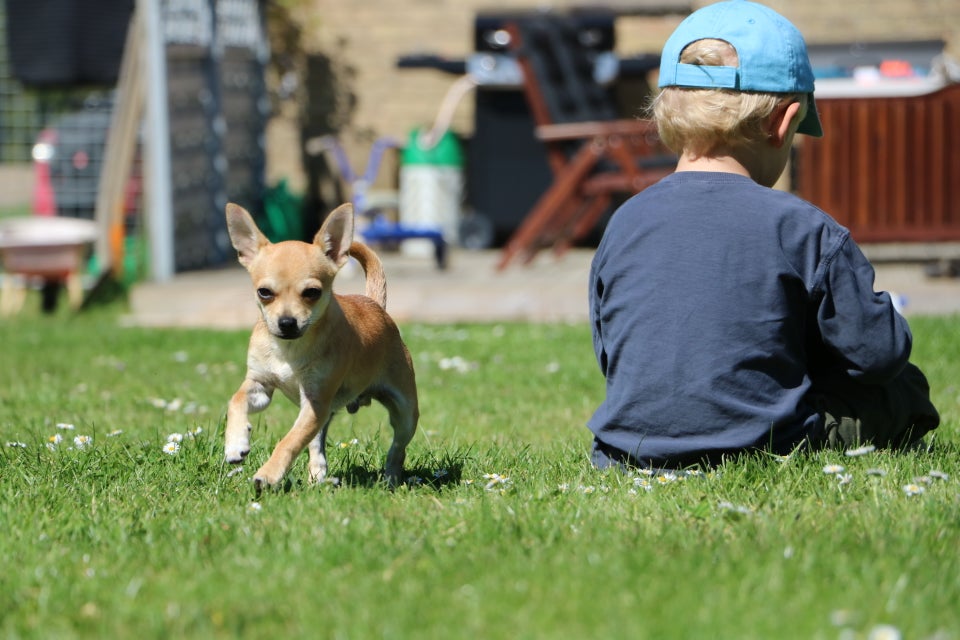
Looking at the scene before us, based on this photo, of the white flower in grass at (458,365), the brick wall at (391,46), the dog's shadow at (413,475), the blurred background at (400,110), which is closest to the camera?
the dog's shadow at (413,475)

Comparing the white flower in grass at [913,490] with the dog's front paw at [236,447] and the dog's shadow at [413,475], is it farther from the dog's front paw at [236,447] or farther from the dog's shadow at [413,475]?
the dog's front paw at [236,447]

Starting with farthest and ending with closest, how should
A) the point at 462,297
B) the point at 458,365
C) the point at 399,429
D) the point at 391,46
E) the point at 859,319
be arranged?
the point at 391,46
the point at 462,297
the point at 458,365
the point at 399,429
the point at 859,319

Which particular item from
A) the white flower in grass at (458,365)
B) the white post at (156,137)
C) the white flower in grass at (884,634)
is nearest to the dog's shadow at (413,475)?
the white flower in grass at (884,634)

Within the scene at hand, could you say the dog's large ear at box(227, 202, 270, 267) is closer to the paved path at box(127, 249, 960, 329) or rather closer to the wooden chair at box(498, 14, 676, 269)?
the paved path at box(127, 249, 960, 329)

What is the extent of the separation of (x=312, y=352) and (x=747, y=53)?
1.42 m

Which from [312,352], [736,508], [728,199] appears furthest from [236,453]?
[728,199]

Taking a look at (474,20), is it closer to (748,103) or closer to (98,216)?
(98,216)

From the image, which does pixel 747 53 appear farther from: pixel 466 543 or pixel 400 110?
pixel 400 110

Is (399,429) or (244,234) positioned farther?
(399,429)

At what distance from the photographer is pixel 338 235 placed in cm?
366

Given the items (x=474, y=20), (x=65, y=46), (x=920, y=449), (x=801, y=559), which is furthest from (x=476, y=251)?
(x=801, y=559)

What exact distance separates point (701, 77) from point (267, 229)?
944 centimetres

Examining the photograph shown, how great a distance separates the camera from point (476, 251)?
1270 centimetres

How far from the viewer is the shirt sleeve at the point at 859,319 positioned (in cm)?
332
